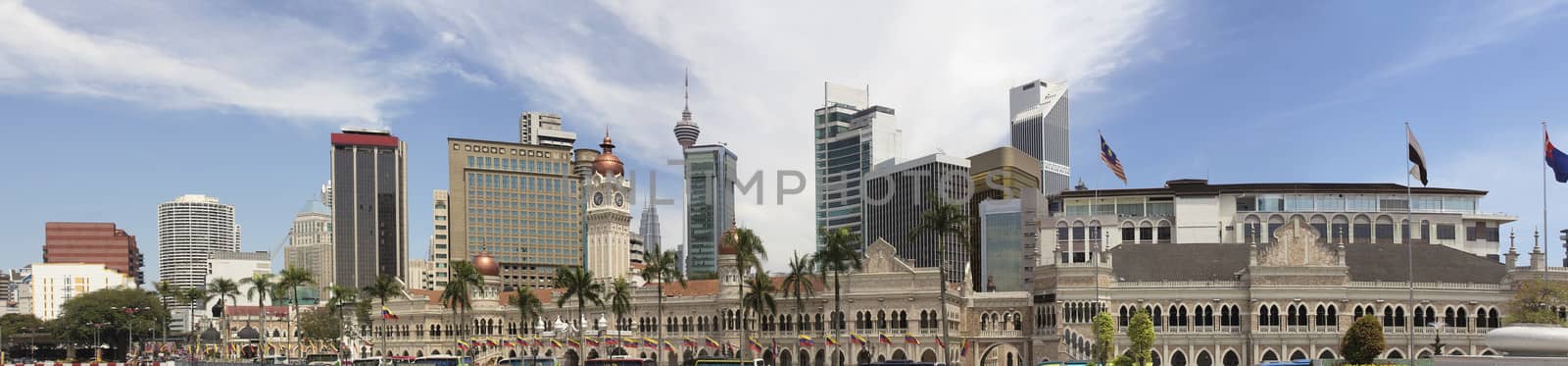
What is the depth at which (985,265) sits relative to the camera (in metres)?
160

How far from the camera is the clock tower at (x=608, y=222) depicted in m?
161

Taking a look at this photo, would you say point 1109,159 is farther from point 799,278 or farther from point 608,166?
point 608,166

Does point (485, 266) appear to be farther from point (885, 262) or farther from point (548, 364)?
point (885, 262)

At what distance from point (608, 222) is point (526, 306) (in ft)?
149

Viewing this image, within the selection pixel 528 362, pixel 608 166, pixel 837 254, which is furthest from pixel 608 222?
pixel 837 254

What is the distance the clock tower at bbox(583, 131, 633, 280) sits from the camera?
16112 cm

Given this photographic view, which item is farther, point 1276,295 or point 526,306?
point 526,306

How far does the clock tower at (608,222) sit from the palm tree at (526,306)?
109ft

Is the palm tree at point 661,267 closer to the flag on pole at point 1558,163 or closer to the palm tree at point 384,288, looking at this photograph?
the palm tree at point 384,288

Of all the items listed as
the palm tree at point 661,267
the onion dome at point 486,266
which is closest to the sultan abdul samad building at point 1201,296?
the palm tree at point 661,267

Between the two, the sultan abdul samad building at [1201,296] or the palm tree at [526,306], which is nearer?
the sultan abdul samad building at [1201,296]

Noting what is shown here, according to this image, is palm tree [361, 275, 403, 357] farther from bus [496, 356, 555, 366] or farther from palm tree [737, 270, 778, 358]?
palm tree [737, 270, 778, 358]

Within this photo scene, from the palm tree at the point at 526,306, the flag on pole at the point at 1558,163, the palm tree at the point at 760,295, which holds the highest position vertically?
the flag on pole at the point at 1558,163

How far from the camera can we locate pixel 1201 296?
289 feet
